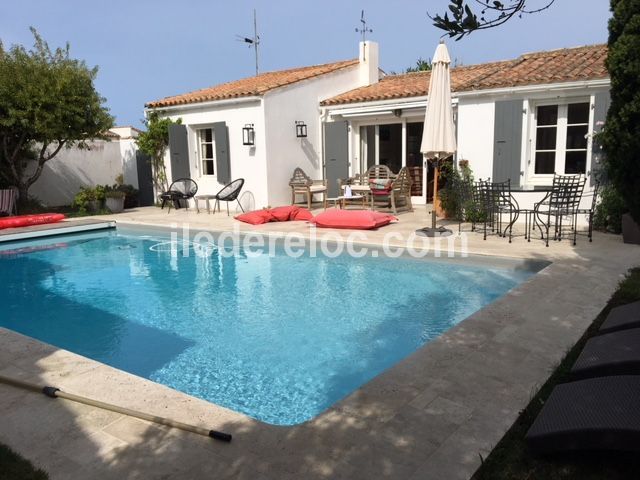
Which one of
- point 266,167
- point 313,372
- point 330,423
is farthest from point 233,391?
point 266,167

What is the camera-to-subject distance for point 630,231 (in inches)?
330

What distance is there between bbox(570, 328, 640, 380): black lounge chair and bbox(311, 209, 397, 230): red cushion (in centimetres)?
726

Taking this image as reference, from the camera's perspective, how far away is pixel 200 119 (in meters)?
15.9

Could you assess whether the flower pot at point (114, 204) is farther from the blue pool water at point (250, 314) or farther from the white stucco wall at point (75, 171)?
the blue pool water at point (250, 314)

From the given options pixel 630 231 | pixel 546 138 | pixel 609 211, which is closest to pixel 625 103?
pixel 630 231

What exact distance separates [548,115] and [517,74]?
1223mm

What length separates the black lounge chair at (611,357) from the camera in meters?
3.25

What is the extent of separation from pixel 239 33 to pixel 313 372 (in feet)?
81.5

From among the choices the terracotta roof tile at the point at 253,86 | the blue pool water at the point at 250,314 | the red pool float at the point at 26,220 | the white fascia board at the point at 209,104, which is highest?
the terracotta roof tile at the point at 253,86

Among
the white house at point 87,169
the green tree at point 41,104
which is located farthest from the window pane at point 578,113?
the white house at point 87,169

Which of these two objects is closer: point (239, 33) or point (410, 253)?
point (410, 253)

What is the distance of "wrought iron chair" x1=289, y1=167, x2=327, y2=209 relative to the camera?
46.8 feet

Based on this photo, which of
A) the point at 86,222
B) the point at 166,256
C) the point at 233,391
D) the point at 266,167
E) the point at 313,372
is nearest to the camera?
the point at 233,391

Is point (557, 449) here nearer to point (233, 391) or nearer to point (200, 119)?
point (233, 391)
